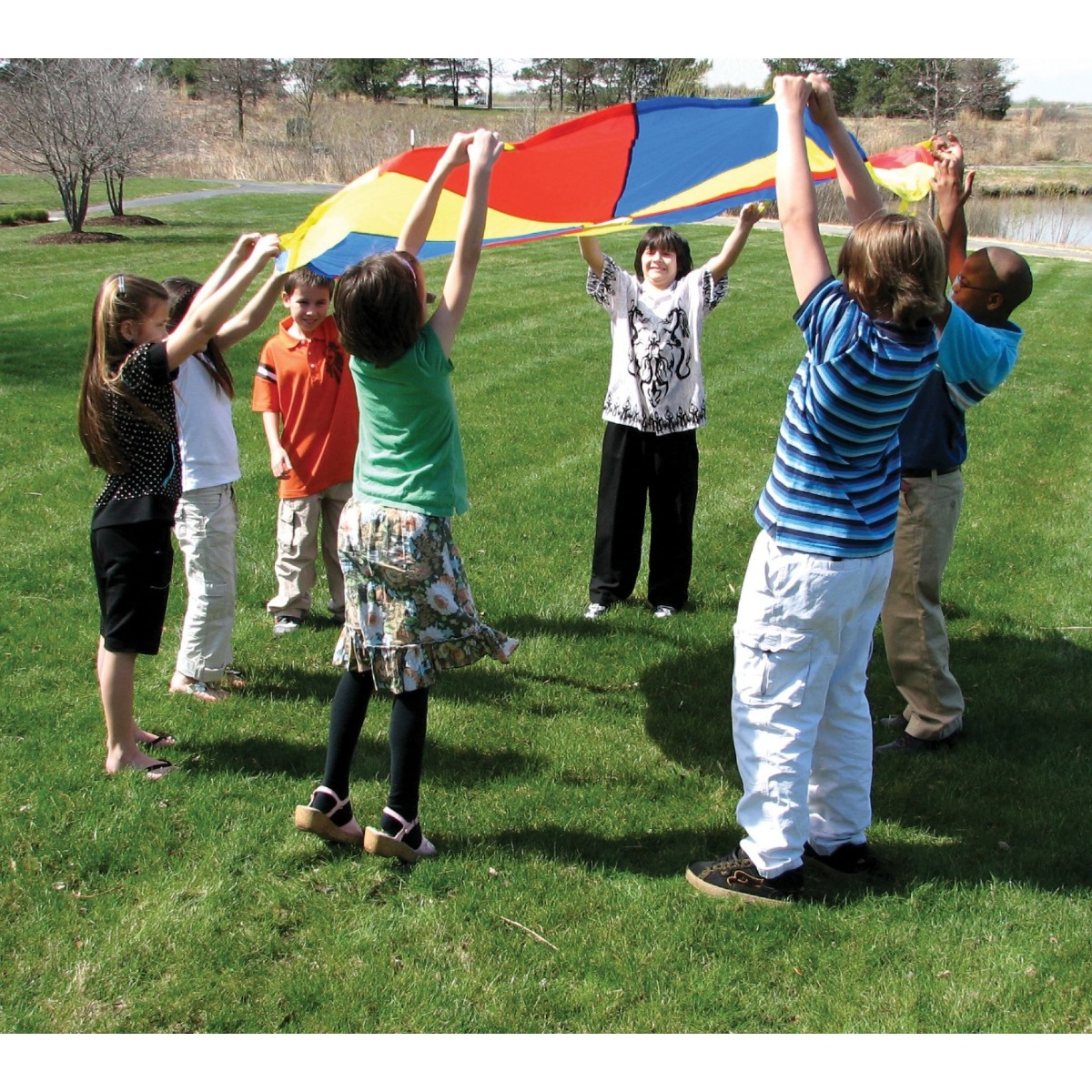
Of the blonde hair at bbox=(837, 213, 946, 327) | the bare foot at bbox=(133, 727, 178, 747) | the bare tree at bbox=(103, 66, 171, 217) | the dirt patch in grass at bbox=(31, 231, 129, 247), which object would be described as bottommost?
the bare foot at bbox=(133, 727, 178, 747)

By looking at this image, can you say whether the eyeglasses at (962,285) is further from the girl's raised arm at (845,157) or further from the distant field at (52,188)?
the distant field at (52,188)

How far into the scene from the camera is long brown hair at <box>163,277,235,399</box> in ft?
14.3

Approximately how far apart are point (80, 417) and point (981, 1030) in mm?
3478

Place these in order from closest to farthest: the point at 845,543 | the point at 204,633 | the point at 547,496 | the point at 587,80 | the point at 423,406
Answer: the point at 845,543 → the point at 423,406 → the point at 204,633 → the point at 547,496 → the point at 587,80

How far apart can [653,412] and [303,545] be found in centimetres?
191

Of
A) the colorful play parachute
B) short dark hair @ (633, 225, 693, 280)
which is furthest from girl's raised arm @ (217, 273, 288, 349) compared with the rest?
short dark hair @ (633, 225, 693, 280)

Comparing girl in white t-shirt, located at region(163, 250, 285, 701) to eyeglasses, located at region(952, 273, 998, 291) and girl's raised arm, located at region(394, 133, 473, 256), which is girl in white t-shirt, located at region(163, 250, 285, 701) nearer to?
girl's raised arm, located at region(394, 133, 473, 256)

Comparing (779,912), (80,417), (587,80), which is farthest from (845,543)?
(587,80)

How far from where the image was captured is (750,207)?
15.6 feet

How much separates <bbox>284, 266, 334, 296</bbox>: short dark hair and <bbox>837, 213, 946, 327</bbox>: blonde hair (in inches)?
111

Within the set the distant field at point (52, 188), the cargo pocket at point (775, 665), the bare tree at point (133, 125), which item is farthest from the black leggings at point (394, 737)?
the distant field at point (52, 188)

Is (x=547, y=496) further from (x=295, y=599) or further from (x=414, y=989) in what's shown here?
(x=414, y=989)

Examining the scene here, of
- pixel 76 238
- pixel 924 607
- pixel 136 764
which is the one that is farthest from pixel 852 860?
pixel 76 238

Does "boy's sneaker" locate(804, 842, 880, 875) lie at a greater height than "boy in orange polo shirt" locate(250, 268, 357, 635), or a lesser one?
lesser
